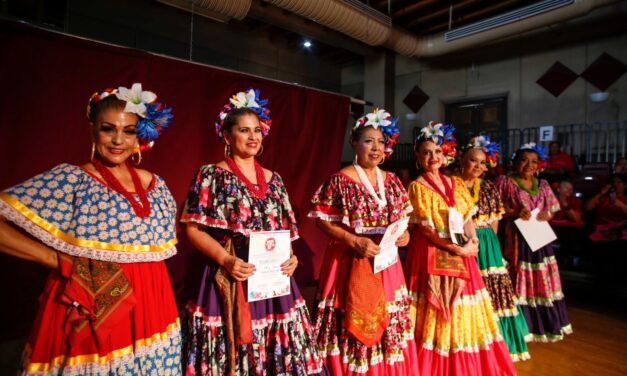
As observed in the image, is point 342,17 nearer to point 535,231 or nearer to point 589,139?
point 535,231

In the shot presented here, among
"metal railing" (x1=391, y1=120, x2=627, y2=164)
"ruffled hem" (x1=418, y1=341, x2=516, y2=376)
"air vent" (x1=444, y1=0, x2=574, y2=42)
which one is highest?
"air vent" (x1=444, y1=0, x2=574, y2=42)

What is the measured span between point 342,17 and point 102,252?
4626 mm

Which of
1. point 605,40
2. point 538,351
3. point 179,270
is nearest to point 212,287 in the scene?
point 179,270

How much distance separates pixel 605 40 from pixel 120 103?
8.67 m

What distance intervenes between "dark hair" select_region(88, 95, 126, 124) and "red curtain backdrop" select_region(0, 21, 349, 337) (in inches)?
52.1

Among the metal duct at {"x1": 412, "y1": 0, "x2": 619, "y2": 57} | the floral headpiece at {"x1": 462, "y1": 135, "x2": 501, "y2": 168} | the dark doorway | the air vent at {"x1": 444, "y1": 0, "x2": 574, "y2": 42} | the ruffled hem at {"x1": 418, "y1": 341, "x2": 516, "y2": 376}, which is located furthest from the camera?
the dark doorway

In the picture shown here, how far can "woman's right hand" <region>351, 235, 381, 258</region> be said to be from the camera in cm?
189

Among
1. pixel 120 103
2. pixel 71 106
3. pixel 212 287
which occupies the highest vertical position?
pixel 71 106

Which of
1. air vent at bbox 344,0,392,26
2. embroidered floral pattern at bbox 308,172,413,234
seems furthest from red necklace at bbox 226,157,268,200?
air vent at bbox 344,0,392,26

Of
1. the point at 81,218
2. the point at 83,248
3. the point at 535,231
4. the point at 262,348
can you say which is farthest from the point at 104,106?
the point at 535,231

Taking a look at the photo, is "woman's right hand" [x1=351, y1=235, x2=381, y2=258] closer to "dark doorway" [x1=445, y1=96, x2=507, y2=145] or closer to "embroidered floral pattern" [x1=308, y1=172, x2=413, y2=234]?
"embroidered floral pattern" [x1=308, y1=172, x2=413, y2=234]

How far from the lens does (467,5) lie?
6238 mm

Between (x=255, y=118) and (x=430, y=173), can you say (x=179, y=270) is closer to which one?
(x=255, y=118)

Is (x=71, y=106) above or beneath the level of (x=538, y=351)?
above
